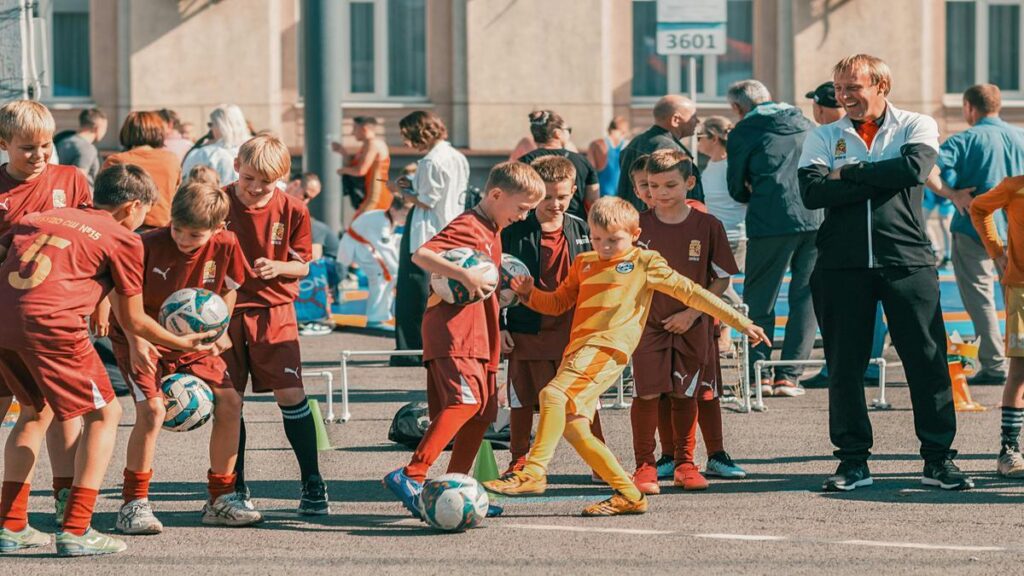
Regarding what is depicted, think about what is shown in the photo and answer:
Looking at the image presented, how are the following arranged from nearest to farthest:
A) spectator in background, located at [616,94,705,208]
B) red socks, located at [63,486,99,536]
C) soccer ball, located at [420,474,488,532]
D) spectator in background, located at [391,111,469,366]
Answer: red socks, located at [63,486,99,536] < soccer ball, located at [420,474,488,532] < spectator in background, located at [616,94,705,208] < spectator in background, located at [391,111,469,366]


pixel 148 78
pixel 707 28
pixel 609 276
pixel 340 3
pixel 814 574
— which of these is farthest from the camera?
pixel 148 78

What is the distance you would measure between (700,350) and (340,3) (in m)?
12.3

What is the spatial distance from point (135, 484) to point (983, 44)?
2042 centimetres

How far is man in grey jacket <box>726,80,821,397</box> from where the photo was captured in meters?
12.3

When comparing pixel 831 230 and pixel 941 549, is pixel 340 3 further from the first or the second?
pixel 941 549

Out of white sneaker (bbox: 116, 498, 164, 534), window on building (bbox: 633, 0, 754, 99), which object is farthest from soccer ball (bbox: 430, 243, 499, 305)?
window on building (bbox: 633, 0, 754, 99)

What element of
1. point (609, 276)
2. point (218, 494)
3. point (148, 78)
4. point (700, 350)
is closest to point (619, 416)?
point (700, 350)

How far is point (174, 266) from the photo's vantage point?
26.2ft

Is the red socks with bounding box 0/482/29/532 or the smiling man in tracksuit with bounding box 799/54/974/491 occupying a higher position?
the smiling man in tracksuit with bounding box 799/54/974/491

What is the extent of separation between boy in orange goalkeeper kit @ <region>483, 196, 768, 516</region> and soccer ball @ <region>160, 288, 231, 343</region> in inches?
60.3

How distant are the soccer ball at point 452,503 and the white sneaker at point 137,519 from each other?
120cm

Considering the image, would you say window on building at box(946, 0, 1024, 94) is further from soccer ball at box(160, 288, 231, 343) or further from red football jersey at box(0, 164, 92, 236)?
soccer ball at box(160, 288, 231, 343)

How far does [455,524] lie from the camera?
7.93m

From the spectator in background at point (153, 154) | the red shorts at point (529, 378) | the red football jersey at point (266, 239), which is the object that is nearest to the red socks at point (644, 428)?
the red shorts at point (529, 378)
